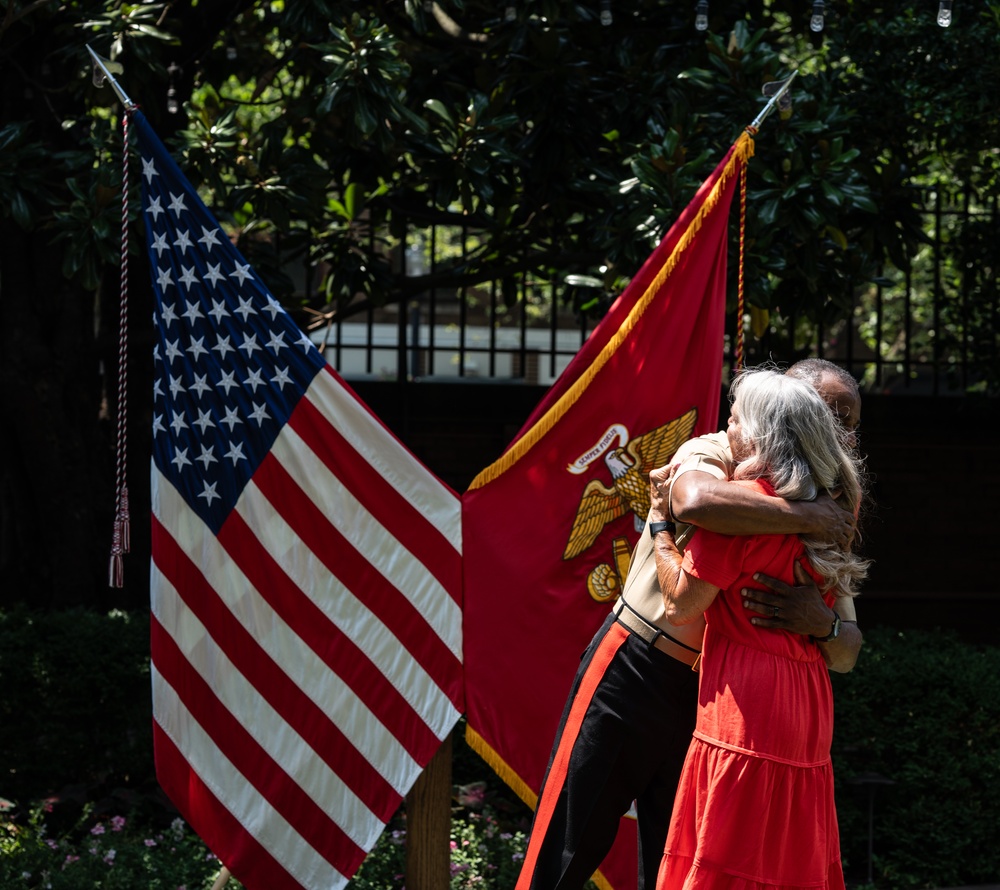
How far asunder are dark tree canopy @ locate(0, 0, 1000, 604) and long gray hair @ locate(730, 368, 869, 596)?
84.9 inches

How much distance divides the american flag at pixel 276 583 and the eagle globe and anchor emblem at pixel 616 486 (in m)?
0.45

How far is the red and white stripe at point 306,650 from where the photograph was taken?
411 cm

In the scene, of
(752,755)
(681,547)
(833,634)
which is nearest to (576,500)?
(681,547)

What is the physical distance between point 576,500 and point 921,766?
2186mm

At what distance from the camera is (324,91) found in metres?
5.41

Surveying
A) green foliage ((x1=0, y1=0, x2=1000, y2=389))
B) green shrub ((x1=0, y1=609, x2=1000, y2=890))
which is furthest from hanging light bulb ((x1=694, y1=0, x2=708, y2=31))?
green shrub ((x1=0, y1=609, x2=1000, y2=890))

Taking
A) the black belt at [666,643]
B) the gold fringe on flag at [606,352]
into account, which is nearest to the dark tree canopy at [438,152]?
the gold fringe on flag at [606,352]

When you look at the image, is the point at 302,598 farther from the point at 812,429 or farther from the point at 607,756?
the point at 812,429

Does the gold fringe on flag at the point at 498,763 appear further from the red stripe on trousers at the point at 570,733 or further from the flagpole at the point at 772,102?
the flagpole at the point at 772,102

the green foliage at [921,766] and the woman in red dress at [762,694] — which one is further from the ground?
the woman in red dress at [762,694]

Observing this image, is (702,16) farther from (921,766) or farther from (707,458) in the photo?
(921,766)

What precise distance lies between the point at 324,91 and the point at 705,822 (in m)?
3.77

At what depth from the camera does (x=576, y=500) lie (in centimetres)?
425

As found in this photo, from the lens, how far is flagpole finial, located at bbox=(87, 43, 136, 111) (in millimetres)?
4117
